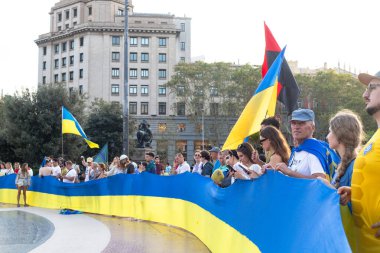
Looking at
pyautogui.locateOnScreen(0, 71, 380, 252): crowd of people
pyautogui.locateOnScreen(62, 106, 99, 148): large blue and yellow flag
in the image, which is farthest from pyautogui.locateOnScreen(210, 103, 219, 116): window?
pyautogui.locateOnScreen(0, 71, 380, 252): crowd of people

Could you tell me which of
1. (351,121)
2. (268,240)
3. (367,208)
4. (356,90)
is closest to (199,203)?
(268,240)

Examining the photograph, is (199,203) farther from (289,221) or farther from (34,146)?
(34,146)

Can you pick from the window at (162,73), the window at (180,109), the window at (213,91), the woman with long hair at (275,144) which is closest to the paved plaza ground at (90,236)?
the woman with long hair at (275,144)

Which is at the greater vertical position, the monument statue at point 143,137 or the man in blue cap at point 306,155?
the monument statue at point 143,137

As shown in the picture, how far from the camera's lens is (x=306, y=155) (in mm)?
5023

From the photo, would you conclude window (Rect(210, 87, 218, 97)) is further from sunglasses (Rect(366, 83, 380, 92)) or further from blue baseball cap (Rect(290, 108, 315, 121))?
sunglasses (Rect(366, 83, 380, 92))

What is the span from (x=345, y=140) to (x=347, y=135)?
39 millimetres

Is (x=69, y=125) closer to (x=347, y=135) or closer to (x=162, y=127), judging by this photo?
(x=347, y=135)

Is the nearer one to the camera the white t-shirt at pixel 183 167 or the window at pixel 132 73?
the white t-shirt at pixel 183 167

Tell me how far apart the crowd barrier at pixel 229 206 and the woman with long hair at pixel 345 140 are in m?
0.17

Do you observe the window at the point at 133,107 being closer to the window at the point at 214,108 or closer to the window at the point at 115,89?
the window at the point at 115,89

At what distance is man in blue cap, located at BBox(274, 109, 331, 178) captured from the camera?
4.90 metres

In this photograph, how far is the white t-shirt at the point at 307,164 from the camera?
4.91m

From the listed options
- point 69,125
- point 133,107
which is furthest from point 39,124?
point 133,107
